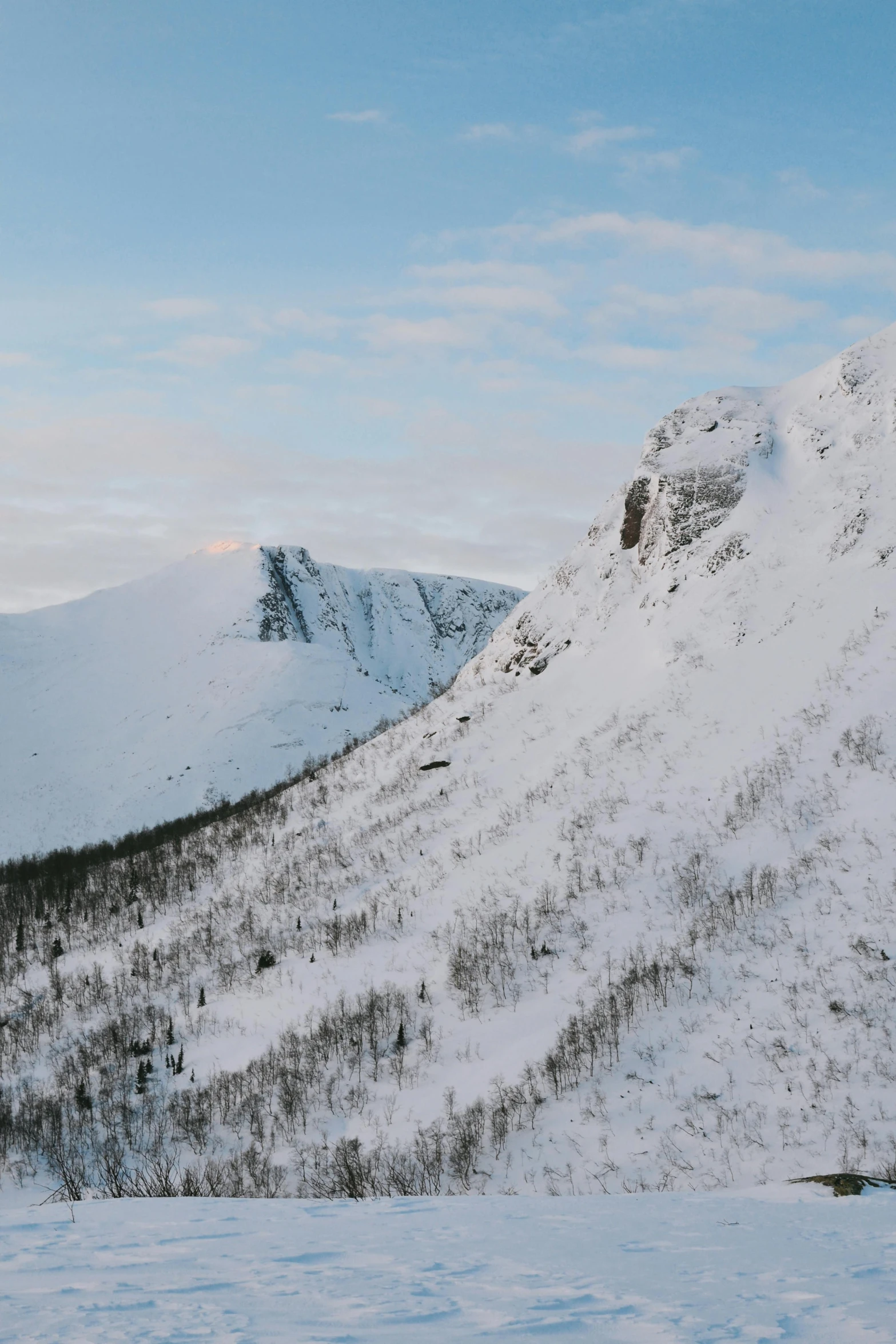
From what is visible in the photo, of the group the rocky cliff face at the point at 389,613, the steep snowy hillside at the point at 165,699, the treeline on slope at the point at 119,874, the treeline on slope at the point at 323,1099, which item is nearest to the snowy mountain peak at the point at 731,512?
the treeline on slope at the point at 119,874

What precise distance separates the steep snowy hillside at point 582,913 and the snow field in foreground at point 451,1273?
3.11 meters

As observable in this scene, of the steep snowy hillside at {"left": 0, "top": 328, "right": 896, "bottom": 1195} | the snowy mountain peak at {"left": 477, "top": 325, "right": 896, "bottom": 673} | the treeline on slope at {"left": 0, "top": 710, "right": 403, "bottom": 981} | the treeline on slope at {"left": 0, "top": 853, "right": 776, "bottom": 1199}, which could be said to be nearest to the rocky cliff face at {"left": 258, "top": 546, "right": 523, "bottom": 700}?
the treeline on slope at {"left": 0, "top": 710, "right": 403, "bottom": 981}

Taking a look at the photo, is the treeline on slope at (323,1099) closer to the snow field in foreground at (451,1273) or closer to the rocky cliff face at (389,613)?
the snow field in foreground at (451,1273)

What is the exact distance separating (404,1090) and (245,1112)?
8.59ft

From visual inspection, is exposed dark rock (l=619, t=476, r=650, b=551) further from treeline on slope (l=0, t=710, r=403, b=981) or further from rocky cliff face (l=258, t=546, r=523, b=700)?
rocky cliff face (l=258, t=546, r=523, b=700)

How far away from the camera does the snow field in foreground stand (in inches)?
120

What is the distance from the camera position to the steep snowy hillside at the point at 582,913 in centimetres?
971

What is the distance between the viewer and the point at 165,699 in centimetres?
5778

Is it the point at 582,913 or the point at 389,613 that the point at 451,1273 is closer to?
the point at 582,913

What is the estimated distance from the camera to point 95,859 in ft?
113

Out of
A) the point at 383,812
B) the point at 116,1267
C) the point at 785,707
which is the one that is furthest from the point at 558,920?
the point at 116,1267

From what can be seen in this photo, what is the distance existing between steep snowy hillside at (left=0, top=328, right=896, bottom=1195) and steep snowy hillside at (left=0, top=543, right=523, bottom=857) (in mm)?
15535

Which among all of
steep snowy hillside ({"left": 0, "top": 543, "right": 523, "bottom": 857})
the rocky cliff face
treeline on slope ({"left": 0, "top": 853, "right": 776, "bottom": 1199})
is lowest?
treeline on slope ({"left": 0, "top": 853, "right": 776, "bottom": 1199})

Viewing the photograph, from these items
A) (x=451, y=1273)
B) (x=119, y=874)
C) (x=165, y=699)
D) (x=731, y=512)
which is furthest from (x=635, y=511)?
(x=165, y=699)
